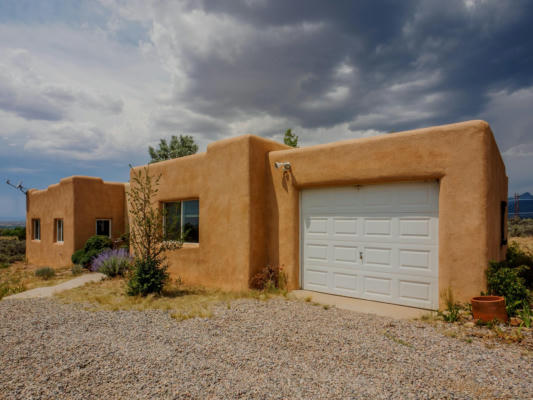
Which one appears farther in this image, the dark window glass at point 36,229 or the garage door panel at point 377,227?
the dark window glass at point 36,229

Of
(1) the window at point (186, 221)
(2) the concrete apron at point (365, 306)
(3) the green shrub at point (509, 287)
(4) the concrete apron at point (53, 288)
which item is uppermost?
(1) the window at point (186, 221)

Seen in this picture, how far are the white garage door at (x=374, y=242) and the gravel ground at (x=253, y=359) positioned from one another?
114cm

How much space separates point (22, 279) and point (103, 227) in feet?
11.8

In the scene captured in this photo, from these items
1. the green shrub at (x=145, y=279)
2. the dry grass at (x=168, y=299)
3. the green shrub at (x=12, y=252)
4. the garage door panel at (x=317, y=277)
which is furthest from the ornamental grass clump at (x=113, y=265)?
the green shrub at (x=12, y=252)

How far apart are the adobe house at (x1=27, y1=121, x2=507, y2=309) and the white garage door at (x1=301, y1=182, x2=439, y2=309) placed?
0.07 ft

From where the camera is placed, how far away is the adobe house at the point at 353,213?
568 cm

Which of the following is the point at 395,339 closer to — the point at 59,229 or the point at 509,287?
the point at 509,287

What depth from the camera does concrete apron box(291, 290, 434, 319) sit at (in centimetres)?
586

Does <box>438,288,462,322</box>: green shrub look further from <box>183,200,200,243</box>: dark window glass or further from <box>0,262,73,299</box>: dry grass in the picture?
<box>0,262,73,299</box>: dry grass

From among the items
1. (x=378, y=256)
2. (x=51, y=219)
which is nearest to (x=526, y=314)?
(x=378, y=256)

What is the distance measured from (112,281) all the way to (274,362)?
8015 mm

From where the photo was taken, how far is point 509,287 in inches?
209

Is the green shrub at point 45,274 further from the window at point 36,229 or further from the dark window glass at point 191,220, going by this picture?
the window at point 36,229

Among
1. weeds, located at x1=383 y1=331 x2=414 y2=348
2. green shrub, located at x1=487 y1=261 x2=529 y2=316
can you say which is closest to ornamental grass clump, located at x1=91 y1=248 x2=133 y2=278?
weeds, located at x1=383 y1=331 x2=414 y2=348
